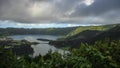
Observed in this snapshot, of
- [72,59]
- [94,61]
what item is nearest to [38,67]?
[72,59]

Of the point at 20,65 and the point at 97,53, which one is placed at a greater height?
the point at 97,53

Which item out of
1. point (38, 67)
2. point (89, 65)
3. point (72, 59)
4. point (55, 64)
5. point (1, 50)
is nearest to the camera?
point (89, 65)

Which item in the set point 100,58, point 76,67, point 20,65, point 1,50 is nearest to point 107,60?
point 100,58

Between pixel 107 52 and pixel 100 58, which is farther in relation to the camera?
pixel 107 52

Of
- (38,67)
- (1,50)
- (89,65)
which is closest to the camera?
(89,65)

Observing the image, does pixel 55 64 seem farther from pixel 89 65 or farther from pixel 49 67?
pixel 89 65

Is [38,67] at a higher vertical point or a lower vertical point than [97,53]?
lower

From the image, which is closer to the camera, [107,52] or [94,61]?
[94,61]

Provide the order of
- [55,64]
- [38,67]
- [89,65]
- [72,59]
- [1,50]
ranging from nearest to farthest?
[89,65]
[72,59]
[55,64]
[38,67]
[1,50]

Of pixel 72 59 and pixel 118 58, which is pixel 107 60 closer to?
pixel 118 58
